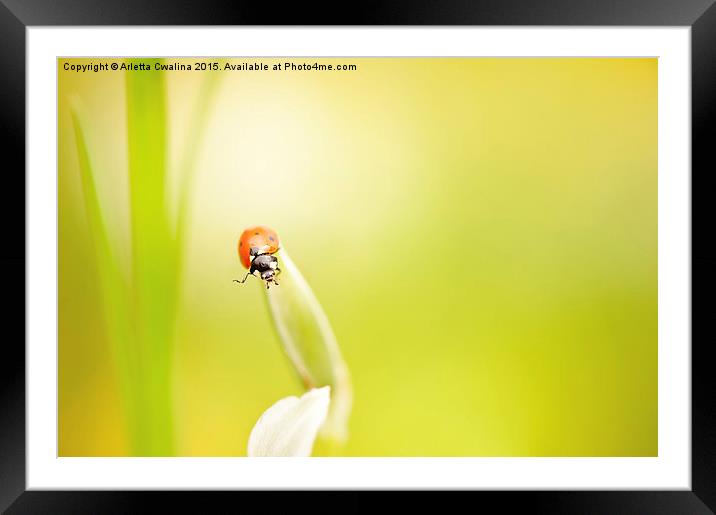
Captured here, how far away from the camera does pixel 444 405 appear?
0.83m

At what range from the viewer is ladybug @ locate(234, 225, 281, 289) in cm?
80

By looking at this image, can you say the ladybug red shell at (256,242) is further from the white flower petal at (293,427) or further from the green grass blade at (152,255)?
the white flower petal at (293,427)

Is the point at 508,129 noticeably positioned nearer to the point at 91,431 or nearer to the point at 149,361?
the point at 149,361

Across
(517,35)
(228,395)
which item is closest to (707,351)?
(517,35)

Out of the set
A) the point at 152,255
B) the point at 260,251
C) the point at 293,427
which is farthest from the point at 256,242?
the point at 293,427

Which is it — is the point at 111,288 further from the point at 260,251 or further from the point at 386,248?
the point at 386,248

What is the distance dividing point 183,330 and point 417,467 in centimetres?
48

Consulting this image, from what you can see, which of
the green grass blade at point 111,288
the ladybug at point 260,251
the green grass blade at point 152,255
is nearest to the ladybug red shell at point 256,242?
the ladybug at point 260,251

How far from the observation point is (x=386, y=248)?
0.82m

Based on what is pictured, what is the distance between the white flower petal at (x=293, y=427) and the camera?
0.81 metres

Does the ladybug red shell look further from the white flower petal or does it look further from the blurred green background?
the white flower petal

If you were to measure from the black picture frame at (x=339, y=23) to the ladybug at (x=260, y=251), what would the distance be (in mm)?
338

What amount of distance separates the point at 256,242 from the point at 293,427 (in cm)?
33

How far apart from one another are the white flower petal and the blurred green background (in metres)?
0.02
